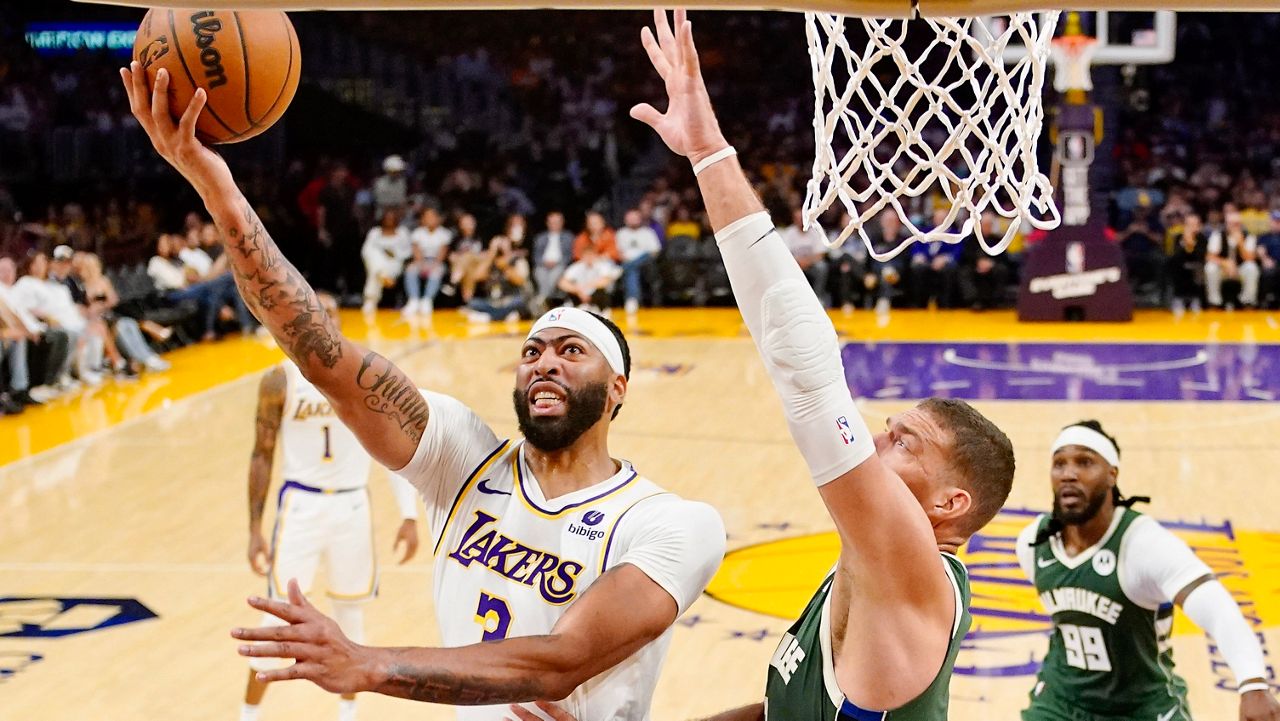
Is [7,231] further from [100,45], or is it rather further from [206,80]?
[206,80]

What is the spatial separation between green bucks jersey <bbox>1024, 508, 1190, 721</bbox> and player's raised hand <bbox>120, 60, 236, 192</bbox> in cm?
294

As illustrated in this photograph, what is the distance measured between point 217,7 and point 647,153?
843 inches

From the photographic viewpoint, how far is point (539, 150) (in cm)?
2334

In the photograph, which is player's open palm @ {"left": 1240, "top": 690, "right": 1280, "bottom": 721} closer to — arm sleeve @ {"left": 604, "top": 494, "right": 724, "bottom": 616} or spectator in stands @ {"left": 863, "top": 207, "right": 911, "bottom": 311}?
arm sleeve @ {"left": 604, "top": 494, "right": 724, "bottom": 616}

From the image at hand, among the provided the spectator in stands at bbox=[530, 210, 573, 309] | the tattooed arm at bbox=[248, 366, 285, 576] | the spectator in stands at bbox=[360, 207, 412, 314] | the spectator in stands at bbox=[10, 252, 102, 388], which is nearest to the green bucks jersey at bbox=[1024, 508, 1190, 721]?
the tattooed arm at bbox=[248, 366, 285, 576]

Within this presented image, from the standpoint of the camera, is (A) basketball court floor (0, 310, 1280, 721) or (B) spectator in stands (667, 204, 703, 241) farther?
(B) spectator in stands (667, 204, 703, 241)

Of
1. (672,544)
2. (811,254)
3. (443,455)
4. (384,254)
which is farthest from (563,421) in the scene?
(384,254)

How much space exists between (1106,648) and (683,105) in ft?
9.17

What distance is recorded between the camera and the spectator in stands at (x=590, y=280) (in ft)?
60.6

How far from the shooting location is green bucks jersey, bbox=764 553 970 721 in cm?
261

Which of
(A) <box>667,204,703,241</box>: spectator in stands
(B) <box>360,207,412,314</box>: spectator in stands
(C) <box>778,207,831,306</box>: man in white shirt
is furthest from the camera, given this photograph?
(A) <box>667,204,703,241</box>: spectator in stands

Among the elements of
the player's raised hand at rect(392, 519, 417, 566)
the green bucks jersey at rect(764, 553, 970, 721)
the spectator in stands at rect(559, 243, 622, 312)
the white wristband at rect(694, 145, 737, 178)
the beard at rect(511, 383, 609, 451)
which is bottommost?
the spectator in stands at rect(559, 243, 622, 312)

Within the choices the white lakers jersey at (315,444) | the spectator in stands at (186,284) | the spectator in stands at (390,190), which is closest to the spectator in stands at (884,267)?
the spectator in stands at (390,190)

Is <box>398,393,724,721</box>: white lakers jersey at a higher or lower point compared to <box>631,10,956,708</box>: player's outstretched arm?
lower
